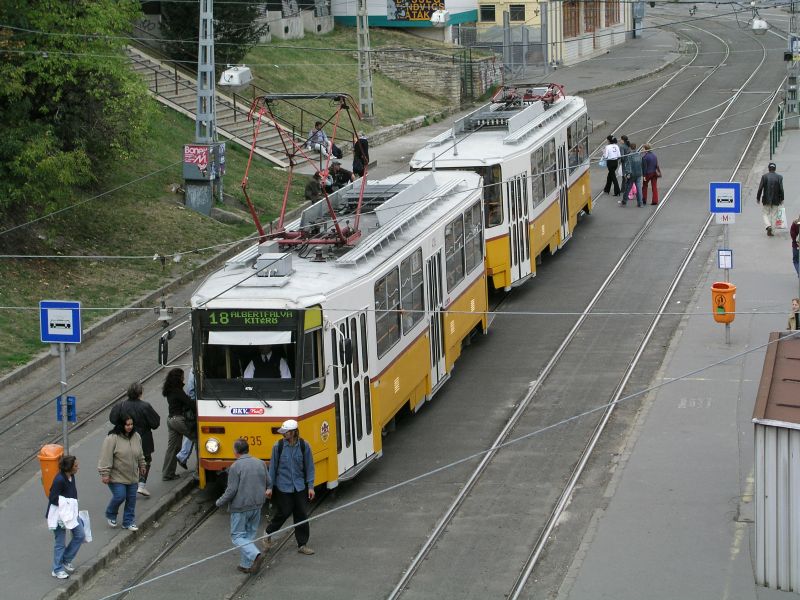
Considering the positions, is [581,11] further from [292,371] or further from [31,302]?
[292,371]

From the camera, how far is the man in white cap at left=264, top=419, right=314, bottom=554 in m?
15.0

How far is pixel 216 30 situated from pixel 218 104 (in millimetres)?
3130

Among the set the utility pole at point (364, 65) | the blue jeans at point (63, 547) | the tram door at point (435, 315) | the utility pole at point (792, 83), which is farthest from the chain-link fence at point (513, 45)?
the blue jeans at point (63, 547)

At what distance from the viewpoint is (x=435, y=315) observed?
2059 cm

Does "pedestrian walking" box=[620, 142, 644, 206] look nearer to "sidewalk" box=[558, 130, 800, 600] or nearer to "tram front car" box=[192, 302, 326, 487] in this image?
"sidewalk" box=[558, 130, 800, 600]

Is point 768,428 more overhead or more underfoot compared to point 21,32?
more underfoot

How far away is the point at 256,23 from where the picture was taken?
44.2 metres

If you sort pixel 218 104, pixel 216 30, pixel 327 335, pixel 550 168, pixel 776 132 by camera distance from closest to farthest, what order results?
pixel 327 335 → pixel 550 168 → pixel 218 104 → pixel 216 30 → pixel 776 132

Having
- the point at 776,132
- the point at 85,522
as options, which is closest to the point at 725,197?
the point at 85,522

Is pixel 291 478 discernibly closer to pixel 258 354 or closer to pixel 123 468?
pixel 258 354

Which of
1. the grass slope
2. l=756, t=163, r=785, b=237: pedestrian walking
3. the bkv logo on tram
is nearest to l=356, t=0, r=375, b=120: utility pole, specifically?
the grass slope

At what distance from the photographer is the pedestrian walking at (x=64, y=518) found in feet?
47.1

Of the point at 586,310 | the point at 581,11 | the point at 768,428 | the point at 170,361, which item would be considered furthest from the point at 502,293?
the point at 581,11

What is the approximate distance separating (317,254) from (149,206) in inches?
545
